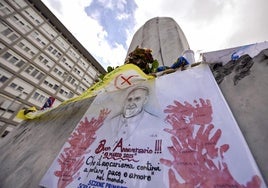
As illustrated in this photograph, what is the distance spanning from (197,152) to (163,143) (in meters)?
0.16

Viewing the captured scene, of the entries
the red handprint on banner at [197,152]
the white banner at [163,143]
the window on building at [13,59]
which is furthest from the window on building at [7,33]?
the red handprint on banner at [197,152]

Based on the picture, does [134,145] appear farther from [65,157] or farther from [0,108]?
[0,108]

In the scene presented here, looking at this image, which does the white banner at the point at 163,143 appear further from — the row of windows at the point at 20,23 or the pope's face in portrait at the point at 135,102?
the row of windows at the point at 20,23

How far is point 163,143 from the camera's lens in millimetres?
765

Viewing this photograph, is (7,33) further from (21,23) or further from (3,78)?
(3,78)

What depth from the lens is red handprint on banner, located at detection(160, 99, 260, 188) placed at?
0.57m

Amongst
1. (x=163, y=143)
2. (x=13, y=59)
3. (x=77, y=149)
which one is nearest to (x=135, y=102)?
(x=163, y=143)

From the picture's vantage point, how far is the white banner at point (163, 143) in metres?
0.60

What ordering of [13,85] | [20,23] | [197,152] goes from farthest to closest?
[20,23] → [13,85] → [197,152]

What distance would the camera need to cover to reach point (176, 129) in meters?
0.79

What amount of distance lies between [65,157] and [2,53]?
1381 cm

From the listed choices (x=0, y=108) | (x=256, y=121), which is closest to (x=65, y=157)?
(x=256, y=121)

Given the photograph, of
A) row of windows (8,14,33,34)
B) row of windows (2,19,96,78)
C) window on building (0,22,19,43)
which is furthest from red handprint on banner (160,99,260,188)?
row of windows (8,14,33,34)

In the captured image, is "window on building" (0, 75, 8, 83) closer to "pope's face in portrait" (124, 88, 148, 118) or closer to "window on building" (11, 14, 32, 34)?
"window on building" (11, 14, 32, 34)
